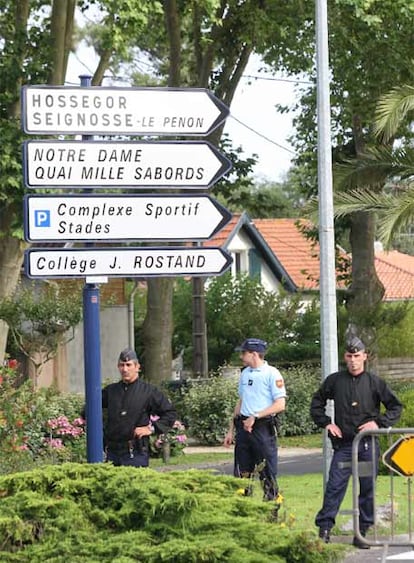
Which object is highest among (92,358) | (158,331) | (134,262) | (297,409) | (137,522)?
(158,331)

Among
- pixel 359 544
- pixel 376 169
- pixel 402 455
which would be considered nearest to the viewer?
pixel 402 455

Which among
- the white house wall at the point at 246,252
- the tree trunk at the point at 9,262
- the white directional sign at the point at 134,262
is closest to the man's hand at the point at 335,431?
the white directional sign at the point at 134,262

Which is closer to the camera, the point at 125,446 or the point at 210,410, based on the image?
the point at 125,446

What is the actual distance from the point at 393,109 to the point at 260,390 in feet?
32.6

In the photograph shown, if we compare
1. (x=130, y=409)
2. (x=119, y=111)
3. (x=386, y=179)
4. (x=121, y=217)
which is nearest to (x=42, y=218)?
(x=121, y=217)

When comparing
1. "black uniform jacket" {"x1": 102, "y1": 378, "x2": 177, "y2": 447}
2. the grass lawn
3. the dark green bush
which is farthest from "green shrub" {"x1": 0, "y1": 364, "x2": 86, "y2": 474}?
the dark green bush

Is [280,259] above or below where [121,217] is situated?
above

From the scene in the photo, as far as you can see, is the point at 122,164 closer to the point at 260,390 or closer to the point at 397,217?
the point at 260,390

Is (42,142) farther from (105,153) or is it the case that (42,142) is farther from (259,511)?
(259,511)

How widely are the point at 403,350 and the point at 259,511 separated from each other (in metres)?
28.9

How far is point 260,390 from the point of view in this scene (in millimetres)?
11531

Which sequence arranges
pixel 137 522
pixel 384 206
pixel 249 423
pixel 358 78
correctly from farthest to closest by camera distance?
pixel 358 78
pixel 384 206
pixel 249 423
pixel 137 522

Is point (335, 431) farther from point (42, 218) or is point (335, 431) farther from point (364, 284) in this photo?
point (364, 284)

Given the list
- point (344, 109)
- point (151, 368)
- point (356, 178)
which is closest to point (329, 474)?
point (356, 178)
